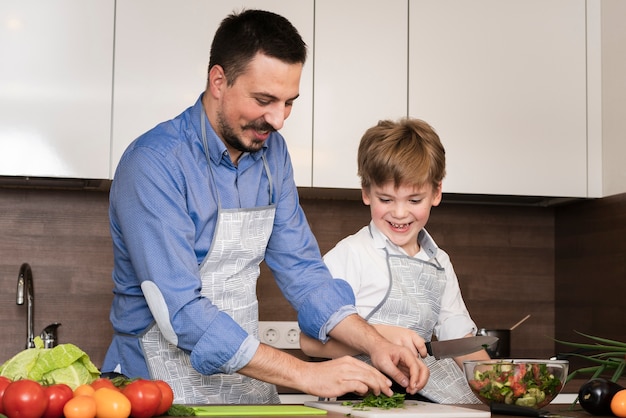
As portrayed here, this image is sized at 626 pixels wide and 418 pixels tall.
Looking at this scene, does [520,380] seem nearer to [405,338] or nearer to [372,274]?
[405,338]

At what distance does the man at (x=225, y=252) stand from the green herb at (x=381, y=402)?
0.02m

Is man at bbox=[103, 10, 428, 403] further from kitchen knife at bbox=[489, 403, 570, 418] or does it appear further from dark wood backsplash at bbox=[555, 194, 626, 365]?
dark wood backsplash at bbox=[555, 194, 626, 365]

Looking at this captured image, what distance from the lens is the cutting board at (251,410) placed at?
1.46 metres

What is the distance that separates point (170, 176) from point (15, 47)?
113 cm

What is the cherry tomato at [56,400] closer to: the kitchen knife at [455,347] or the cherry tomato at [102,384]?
the cherry tomato at [102,384]

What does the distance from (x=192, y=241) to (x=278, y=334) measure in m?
1.35

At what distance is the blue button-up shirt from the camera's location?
159 centimetres

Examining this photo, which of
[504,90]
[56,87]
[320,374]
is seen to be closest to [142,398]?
[320,374]

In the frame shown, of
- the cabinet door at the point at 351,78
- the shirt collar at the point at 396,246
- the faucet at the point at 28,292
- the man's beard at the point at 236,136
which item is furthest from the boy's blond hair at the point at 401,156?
the faucet at the point at 28,292

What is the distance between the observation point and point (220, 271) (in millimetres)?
1846

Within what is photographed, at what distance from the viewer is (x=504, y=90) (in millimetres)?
2934

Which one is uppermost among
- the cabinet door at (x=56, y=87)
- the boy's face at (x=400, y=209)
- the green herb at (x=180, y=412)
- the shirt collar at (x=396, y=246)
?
the cabinet door at (x=56, y=87)

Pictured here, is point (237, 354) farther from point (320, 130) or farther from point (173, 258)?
point (320, 130)

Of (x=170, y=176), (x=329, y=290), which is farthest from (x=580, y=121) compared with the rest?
(x=170, y=176)
